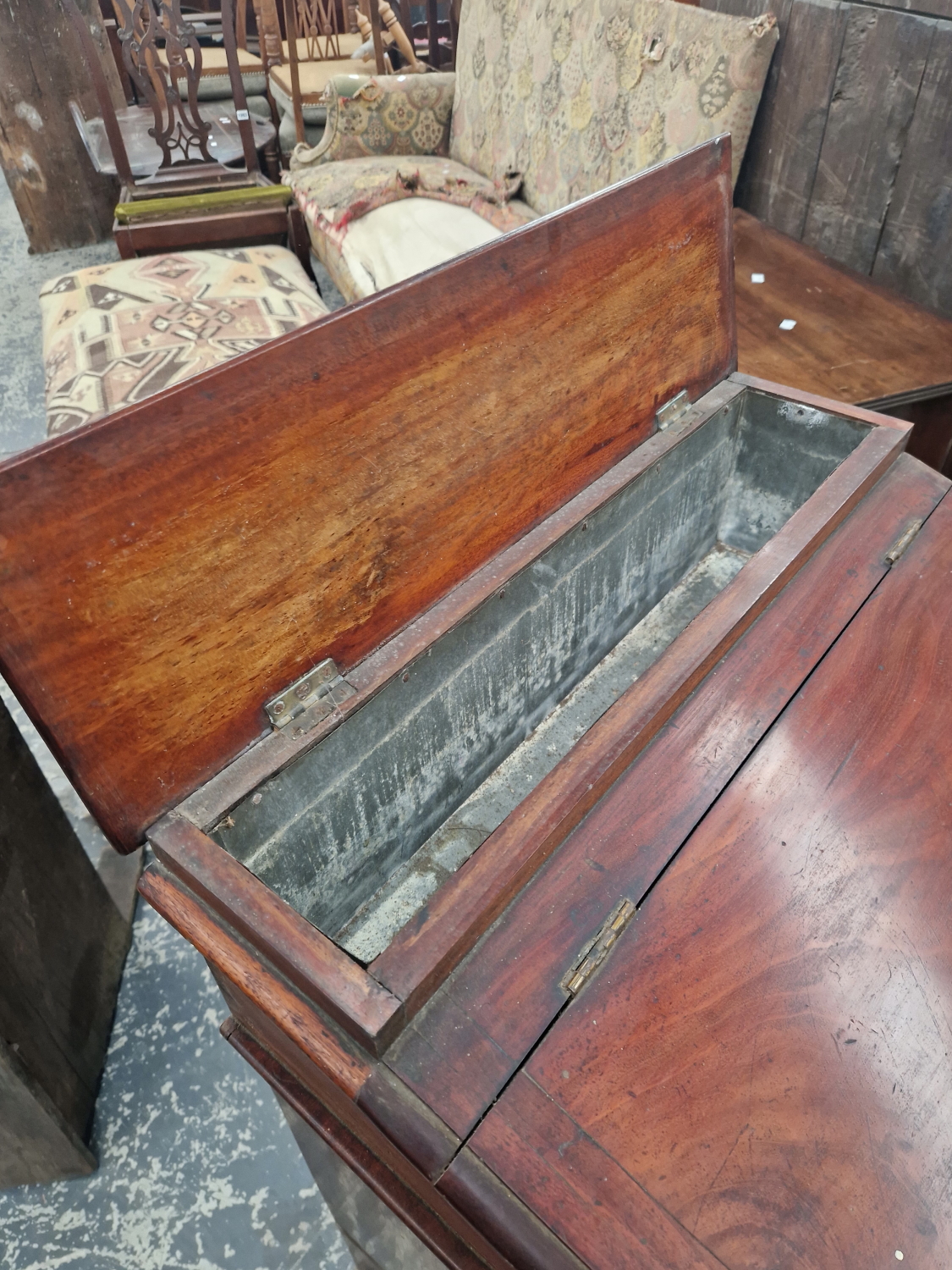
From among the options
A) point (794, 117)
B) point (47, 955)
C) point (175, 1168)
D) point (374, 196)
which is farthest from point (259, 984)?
point (374, 196)

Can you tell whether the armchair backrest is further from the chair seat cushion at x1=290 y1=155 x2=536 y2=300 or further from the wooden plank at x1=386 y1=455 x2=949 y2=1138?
the wooden plank at x1=386 y1=455 x2=949 y2=1138

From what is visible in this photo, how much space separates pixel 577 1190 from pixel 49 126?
4803mm

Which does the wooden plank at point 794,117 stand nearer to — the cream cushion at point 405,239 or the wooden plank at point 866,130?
the wooden plank at point 866,130

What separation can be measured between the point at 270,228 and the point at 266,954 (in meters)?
3.05

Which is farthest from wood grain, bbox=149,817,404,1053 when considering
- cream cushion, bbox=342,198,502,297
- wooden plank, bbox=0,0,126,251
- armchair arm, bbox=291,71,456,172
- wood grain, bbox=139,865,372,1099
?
wooden plank, bbox=0,0,126,251

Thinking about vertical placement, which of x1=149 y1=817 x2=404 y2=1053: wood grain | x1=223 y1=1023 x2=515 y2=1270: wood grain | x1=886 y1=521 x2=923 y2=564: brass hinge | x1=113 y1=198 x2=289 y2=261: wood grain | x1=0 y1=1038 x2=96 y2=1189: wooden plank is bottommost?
x1=0 y1=1038 x2=96 y2=1189: wooden plank

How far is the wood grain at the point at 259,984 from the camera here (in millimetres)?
669

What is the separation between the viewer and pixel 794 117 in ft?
7.77

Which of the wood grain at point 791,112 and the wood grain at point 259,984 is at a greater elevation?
the wood grain at point 791,112

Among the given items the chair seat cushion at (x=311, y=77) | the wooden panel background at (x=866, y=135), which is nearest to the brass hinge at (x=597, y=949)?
the wooden panel background at (x=866, y=135)

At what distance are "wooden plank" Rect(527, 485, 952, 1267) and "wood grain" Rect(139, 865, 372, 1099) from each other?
0.16 metres

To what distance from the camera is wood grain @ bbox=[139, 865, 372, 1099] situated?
26.4 inches

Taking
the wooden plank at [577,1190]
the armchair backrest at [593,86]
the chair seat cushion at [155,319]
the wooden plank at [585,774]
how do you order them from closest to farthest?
the wooden plank at [577,1190] → the wooden plank at [585,774] → the chair seat cushion at [155,319] → the armchair backrest at [593,86]

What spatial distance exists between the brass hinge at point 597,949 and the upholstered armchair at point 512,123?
246 centimetres
